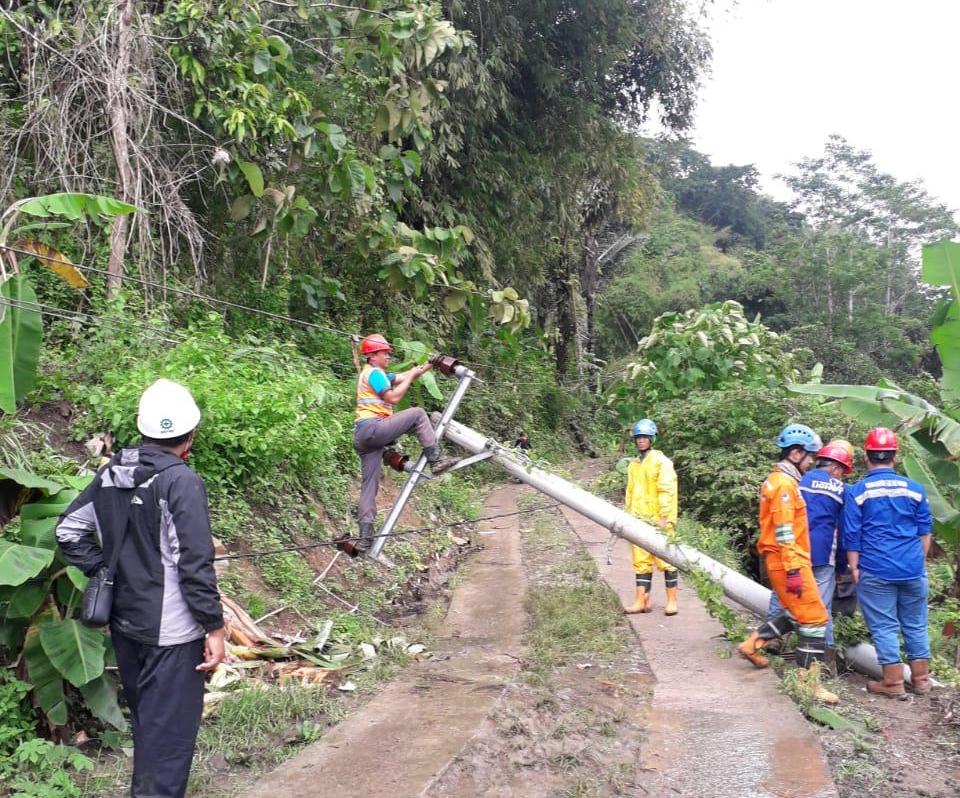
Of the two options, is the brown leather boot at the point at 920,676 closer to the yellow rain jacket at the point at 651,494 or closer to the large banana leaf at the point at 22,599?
the yellow rain jacket at the point at 651,494

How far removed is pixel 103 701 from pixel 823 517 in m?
4.80

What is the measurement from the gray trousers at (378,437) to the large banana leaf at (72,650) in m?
2.70

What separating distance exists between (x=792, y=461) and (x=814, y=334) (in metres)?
26.5

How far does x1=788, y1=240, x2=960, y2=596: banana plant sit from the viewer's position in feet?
23.9

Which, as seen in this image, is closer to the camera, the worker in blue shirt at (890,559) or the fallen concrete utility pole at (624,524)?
the worker in blue shirt at (890,559)

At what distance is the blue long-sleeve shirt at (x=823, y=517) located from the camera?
20.7 ft

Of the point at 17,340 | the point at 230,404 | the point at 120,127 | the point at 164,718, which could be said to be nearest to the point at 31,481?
the point at 17,340

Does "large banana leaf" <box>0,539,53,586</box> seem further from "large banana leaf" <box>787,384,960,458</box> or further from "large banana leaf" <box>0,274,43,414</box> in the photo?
"large banana leaf" <box>787,384,960,458</box>

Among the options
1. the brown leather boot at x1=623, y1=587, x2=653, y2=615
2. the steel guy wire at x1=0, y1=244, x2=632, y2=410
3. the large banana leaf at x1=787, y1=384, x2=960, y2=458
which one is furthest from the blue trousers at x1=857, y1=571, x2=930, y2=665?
the steel guy wire at x1=0, y1=244, x2=632, y2=410

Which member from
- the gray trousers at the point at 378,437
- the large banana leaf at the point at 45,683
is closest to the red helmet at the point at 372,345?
the gray trousers at the point at 378,437

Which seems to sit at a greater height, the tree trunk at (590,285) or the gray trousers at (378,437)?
the tree trunk at (590,285)

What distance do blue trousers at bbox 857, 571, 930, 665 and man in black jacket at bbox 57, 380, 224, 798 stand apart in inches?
183

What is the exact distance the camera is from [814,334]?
30906 mm

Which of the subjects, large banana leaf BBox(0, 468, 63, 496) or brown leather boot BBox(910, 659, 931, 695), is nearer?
large banana leaf BBox(0, 468, 63, 496)
